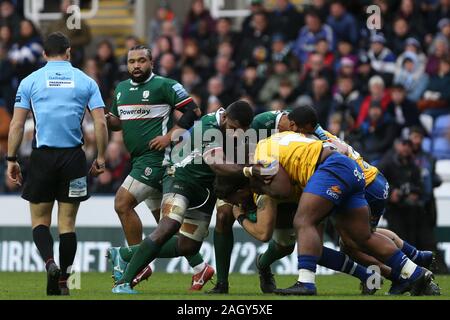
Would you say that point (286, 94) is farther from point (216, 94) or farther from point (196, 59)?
point (196, 59)

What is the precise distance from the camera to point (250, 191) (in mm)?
11977

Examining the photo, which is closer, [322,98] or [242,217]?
[242,217]

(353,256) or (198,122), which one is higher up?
(198,122)

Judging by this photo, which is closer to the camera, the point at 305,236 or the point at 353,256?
the point at 305,236

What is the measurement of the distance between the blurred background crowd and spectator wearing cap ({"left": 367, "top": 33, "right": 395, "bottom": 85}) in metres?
0.02

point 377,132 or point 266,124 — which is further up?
point 266,124

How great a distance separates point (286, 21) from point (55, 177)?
35.6ft

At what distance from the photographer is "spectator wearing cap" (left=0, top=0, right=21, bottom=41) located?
2381 cm

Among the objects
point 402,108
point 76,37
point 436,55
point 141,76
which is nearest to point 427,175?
point 402,108
